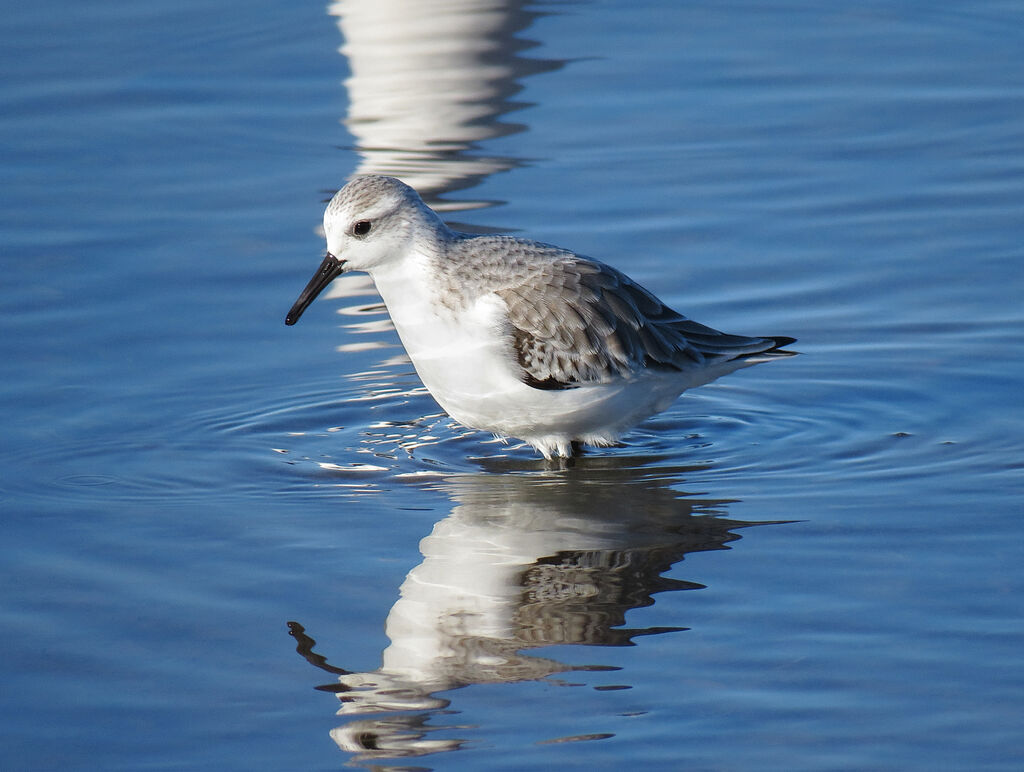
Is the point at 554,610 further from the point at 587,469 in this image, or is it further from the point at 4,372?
the point at 4,372

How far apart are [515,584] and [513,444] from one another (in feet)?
6.43

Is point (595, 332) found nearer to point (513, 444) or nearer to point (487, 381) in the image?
point (487, 381)

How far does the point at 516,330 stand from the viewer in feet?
24.2

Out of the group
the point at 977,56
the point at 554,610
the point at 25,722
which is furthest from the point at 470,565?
the point at 977,56

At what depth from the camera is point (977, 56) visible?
43.5 feet

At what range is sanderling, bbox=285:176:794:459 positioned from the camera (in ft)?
24.0

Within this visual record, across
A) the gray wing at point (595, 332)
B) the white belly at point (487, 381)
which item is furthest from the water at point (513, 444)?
the gray wing at point (595, 332)

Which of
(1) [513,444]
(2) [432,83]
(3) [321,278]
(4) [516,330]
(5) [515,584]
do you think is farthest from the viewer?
(2) [432,83]

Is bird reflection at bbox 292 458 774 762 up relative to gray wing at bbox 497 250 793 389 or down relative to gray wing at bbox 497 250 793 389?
down

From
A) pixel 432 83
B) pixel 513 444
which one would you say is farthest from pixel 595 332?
pixel 432 83

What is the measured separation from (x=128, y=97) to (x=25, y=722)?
28.0ft

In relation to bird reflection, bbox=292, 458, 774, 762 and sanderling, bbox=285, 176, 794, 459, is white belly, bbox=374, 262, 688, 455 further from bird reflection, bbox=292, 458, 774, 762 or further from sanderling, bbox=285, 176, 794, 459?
bird reflection, bbox=292, 458, 774, 762

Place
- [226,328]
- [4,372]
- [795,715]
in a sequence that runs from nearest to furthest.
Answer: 1. [795,715]
2. [4,372]
3. [226,328]

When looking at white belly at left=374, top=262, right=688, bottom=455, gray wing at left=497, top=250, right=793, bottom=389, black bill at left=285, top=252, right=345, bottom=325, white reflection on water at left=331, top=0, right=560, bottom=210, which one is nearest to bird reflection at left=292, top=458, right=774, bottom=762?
white belly at left=374, top=262, right=688, bottom=455
